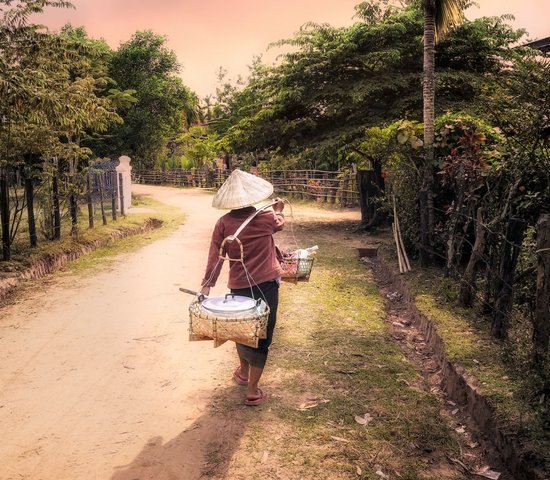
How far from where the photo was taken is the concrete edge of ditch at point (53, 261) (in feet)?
28.3

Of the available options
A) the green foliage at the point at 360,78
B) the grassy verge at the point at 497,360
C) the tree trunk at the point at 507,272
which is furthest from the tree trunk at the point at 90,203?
the tree trunk at the point at 507,272

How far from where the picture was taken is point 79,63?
11.6 metres

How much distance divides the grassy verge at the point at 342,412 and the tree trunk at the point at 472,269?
1047 mm

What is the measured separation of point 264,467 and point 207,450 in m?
0.45

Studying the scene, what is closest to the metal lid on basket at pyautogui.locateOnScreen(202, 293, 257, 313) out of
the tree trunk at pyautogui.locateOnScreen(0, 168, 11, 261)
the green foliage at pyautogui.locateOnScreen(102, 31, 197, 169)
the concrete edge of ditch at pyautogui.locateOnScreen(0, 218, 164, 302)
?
the concrete edge of ditch at pyautogui.locateOnScreen(0, 218, 164, 302)

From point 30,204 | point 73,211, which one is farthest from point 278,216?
point 73,211

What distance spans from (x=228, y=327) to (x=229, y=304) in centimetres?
19

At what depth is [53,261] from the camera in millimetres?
10383

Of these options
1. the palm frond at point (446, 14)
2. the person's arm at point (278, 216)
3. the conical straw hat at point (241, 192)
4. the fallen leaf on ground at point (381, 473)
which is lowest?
the fallen leaf on ground at point (381, 473)

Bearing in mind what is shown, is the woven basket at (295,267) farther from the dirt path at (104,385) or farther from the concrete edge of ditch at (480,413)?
the concrete edge of ditch at (480,413)

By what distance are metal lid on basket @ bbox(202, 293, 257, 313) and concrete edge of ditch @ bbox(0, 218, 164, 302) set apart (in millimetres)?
5607

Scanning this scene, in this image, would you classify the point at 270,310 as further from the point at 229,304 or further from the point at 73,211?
the point at 73,211

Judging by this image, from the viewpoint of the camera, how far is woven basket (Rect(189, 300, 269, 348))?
3.71m

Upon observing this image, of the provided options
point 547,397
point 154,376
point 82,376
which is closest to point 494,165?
point 547,397
